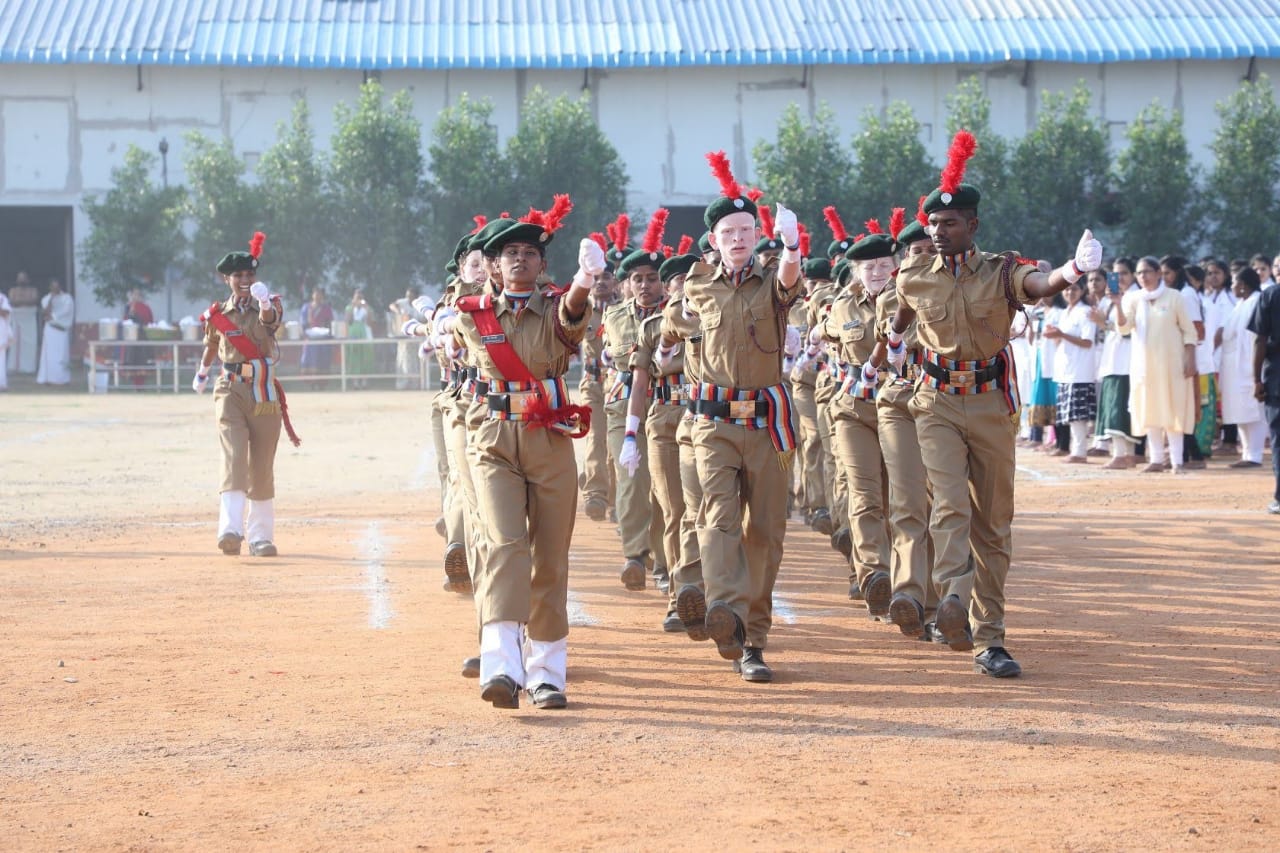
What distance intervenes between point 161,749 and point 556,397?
220 cm

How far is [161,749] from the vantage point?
6820mm

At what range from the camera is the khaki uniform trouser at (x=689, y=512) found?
323 inches

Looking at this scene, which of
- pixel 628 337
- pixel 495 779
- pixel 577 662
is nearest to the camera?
pixel 495 779

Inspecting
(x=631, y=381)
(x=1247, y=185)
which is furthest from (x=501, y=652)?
(x=1247, y=185)

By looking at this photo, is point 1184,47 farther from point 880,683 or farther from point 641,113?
point 880,683

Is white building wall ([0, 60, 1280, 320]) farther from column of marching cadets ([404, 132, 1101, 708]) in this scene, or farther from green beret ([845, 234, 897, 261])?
column of marching cadets ([404, 132, 1101, 708])

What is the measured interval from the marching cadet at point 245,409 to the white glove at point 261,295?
0.14 m

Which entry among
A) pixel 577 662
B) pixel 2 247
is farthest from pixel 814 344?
pixel 2 247

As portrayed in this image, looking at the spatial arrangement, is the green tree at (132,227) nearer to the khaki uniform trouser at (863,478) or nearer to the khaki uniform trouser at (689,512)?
the khaki uniform trouser at (863,478)

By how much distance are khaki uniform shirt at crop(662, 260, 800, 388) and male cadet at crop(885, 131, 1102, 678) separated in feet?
2.26

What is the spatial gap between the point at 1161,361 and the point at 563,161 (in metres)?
18.7

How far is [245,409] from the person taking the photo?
12617 millimetres

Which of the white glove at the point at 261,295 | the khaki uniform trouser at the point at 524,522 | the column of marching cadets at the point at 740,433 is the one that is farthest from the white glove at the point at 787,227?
the white glove at the point at 261,295

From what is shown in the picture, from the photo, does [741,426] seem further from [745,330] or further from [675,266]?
[675,266]
